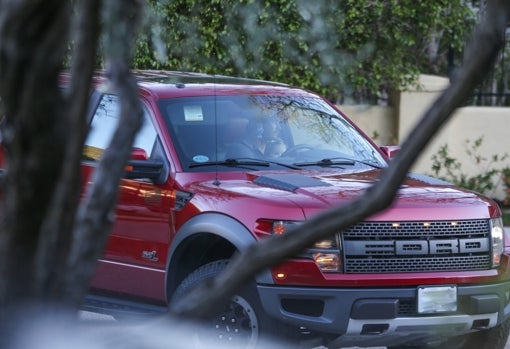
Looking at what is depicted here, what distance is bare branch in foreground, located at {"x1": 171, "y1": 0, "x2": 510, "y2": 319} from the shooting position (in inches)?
75.0

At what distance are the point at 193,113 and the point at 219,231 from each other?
115cm

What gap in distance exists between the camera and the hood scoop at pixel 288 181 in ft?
20.7

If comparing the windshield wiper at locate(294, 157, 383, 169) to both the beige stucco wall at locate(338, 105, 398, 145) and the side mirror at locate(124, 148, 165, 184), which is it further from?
the beige stucco wall at locate(338, 105, 398, 145)

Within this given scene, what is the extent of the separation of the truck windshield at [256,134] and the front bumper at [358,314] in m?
1.16

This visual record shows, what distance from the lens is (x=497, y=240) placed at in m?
6.61

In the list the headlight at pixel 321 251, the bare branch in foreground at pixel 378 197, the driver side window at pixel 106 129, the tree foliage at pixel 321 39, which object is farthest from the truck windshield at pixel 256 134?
the bare branch in foreground at pixel 378 197

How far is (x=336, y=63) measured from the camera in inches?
545

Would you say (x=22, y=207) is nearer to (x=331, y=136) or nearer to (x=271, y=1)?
(x=331, y=136)

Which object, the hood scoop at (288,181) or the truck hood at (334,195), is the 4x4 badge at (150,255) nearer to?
the truck hood at (334,195)

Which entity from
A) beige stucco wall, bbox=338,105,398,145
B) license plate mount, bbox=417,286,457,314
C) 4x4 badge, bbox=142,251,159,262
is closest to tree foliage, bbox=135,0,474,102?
beige stucco wall, bbox=338,105,398,145

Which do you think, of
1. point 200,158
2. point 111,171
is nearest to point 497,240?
Result: point 200,158

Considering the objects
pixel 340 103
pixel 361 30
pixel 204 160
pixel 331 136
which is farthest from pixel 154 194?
pixel 340 103

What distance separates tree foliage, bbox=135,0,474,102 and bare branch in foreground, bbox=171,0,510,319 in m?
8.06

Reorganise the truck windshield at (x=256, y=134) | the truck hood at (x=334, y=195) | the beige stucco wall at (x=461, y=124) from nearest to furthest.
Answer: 1. the truck hood at (x=334, y=195)
2. the truck windshield at (x=256, y=134)
3. the beige stucco wall at (x=461, y=124)
